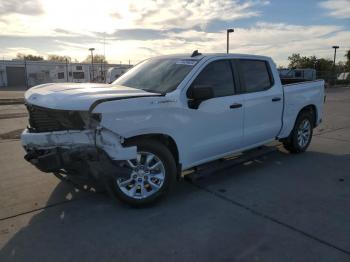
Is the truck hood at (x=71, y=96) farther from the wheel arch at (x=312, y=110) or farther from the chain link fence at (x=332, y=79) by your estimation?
the chain link fence at (x=332, y=79)

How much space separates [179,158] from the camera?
481 centimetres

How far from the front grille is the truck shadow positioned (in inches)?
40.0

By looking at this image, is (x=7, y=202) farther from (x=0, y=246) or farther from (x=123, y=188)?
(x=123, y=188)

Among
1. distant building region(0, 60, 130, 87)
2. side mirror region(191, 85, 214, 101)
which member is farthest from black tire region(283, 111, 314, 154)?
distant building region(0, 60, 130, 87)

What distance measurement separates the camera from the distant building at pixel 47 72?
53.1 m

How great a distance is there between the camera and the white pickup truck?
4015 mm

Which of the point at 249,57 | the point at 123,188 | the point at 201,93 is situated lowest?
the point at 123,188

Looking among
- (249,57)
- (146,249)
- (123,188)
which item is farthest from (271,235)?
(249,57)

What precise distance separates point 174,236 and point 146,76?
2551 millimetres

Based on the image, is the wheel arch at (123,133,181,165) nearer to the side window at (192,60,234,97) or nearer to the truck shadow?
the truck shadow

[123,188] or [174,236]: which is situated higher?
[123,188]

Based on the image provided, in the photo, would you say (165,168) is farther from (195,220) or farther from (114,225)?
(114,225)

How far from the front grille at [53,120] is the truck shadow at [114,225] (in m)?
1.02

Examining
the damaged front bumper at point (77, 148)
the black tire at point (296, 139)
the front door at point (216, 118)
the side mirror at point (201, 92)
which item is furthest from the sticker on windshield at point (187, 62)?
the black tire at point (296, 139)
